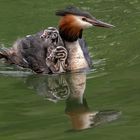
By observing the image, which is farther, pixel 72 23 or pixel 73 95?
pixel 72 23

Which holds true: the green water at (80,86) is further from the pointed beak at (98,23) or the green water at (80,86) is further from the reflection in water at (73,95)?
the pointed beak at (98,23)

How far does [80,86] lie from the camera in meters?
9.17

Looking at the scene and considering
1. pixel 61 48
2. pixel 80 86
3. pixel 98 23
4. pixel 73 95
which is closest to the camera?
pixel 73 95

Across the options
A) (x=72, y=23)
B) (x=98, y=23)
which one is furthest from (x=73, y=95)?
(x=72, y=23)

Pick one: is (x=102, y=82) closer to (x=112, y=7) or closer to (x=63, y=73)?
(x=63, y=73)

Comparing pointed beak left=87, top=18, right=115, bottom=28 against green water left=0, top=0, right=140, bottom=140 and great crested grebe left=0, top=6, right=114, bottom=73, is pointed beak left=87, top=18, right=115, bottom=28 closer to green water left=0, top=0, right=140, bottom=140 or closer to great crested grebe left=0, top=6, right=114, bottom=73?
great crested grebe left=0, top=6, right=114, bottom=73

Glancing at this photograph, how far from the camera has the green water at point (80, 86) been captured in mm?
7016

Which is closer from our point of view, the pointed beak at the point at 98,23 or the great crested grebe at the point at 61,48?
the pointed beak at the point at 98,23

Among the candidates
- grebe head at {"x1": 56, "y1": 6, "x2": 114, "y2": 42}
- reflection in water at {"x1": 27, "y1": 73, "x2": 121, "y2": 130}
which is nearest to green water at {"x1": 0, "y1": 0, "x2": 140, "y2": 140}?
reflection in water at {"x1": 27, "y1": 73, "x2": 121, "y2": 130}

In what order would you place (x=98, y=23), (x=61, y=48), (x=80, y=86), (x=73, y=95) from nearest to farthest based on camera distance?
(x=73, y=95) < (x=80, y=86) < (x=98, y=23) < (x=61, y=48)

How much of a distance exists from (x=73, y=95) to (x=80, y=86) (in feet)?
1.20

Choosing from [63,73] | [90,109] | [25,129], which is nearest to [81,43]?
[63,73]

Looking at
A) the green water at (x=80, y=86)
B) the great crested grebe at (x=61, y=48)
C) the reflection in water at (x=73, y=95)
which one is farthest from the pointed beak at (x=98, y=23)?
the reflection in water at (x=73, y=95)

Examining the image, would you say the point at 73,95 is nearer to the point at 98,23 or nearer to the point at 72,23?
the point at 98,23
